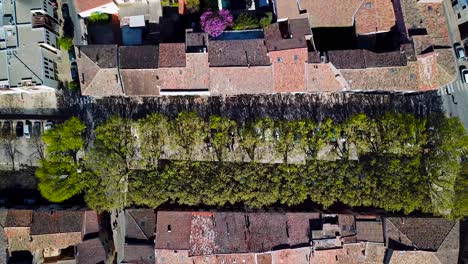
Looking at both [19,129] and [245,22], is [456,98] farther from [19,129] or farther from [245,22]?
[19,129]

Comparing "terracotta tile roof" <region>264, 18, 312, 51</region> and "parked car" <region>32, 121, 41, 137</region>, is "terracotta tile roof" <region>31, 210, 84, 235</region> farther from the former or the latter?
"terracotta tile roof" <region>264, 18, 312, 51</region>

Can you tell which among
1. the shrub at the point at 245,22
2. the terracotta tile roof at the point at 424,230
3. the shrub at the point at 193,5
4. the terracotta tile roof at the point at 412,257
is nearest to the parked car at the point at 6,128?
the shrub at the point at 193,5

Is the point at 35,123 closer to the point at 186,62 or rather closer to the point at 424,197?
the point at 186,62

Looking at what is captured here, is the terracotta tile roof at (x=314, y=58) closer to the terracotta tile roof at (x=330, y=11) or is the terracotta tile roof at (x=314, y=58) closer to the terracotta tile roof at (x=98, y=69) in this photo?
the terracotta tile roof at (x=330, y=11)

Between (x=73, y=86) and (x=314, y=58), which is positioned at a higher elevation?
(x=314, y=58)

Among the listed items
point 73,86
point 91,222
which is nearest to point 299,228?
point 91,222
